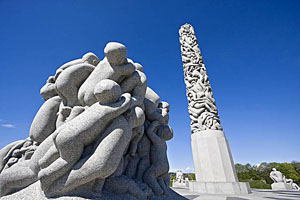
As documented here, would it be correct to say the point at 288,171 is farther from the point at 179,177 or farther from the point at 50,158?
the point at 50,158

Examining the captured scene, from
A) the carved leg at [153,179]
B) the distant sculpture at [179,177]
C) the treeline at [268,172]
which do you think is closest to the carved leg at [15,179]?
the carved leg at [153,179]

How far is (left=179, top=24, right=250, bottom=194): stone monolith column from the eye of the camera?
27.3 feet

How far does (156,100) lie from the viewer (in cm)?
417

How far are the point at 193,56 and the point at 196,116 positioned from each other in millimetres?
4661

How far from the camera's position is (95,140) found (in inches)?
97.2

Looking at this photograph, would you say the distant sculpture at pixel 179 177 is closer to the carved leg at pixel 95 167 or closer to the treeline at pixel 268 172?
the carved leg at pixel 95 167

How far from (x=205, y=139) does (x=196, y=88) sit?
11.5 feet

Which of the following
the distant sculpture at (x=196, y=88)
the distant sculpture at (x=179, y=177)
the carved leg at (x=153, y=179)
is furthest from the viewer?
the distant sculpture at (x=179, y=177)

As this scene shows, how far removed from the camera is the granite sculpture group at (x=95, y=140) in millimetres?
2246

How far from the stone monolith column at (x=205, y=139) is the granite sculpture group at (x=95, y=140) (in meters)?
6.20

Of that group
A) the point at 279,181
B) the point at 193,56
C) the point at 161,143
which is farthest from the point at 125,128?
the point at 279,181

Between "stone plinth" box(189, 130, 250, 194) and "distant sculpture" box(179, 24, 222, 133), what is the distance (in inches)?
26.2

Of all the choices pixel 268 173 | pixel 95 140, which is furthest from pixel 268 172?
pixel 95 140

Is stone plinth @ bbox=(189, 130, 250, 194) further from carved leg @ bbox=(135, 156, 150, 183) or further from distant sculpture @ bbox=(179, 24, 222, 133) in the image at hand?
carved leg @ bbox=(135, 156, 150, 183)
